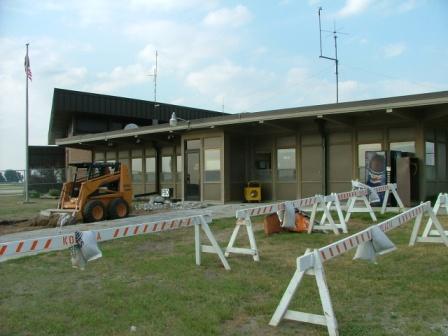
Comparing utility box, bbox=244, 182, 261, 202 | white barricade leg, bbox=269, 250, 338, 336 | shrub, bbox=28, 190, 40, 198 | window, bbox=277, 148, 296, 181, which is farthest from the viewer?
shrub, bbox=28, 190, 40, 198


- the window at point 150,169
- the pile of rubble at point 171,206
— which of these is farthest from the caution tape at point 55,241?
the window at point 150,169

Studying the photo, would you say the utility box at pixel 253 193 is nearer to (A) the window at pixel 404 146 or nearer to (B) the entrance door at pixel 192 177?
(B) the entrance door at pixel 192 177

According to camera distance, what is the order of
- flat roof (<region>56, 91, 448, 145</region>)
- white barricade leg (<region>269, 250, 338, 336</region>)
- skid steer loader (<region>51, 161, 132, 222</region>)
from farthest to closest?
skid steer loader (<region>51, 161, 132, 222</region>) < flat roof (<region>56, 91, 448, 145</region>) < white barricade leg (<region>269, 250, 338, 336</region>)

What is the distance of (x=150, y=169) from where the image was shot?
82.0ft

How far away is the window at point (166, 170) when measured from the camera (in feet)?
78.3

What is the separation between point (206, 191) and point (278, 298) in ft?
46.9

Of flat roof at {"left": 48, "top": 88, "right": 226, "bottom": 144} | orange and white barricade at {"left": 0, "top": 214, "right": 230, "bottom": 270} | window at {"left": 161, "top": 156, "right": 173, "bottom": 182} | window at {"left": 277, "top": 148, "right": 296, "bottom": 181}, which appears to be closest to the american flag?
flat roof at {"left": 48, "top": 88, "right": 226, "bottom": 144}

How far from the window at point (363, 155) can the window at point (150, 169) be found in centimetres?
1126

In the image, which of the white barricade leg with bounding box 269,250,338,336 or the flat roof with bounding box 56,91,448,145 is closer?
the white barricade leg with bounding box 269,250,338,336

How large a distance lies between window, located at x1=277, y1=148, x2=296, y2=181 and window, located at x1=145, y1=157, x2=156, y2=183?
7.87 meters

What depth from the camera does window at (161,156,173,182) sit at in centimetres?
2386

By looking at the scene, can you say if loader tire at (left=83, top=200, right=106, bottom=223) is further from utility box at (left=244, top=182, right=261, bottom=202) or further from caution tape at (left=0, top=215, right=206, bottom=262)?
caution tape at (left=0, top=215, right=206, bottom=262)

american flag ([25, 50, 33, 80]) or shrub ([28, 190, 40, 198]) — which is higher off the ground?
american flag ([25, 50, 33, 80])

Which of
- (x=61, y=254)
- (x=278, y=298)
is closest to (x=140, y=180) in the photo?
(x=61, y=254)
